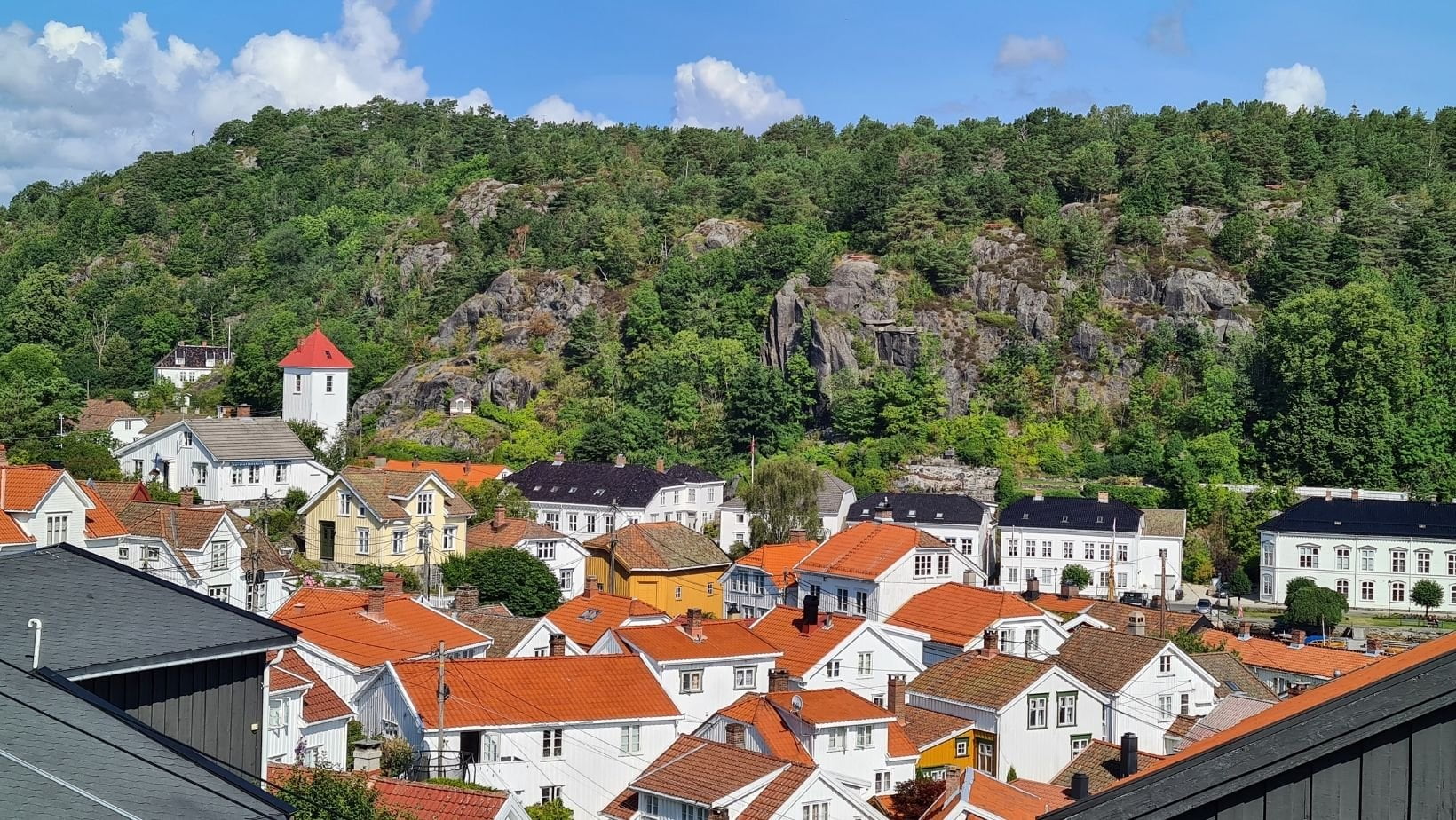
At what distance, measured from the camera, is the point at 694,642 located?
1174 inches

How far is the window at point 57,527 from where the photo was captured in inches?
1284

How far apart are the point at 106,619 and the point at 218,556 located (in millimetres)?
28281

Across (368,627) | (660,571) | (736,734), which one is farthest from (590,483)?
(736,734)

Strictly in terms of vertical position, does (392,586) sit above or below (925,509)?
below

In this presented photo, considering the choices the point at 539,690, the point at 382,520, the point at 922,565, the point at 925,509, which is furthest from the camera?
the point at 925,509

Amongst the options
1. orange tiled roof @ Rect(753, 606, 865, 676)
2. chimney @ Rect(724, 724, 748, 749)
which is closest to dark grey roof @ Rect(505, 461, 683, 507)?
orange tiled roof @ Rect(753, 606, 865, 676)

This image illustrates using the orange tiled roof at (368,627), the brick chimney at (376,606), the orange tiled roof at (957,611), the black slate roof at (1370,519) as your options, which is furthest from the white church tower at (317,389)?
the black slate roof at (1370,519)

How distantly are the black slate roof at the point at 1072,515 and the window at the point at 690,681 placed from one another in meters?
25.7

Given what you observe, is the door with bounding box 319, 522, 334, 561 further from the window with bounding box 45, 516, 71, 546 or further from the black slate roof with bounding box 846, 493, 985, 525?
the black slate roof with bounding box 846, 493, 985, 525

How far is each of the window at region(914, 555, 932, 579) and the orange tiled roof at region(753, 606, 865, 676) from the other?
5.73m

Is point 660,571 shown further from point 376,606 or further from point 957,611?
point 376,606

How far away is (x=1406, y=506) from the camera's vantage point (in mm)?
50562

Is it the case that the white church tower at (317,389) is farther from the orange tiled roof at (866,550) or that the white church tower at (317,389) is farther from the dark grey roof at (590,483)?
the orange tiled roof at (866,550)

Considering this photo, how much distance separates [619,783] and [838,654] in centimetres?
832
